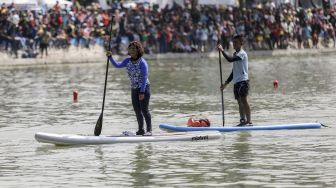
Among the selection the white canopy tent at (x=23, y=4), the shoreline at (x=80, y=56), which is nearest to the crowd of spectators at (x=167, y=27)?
the shoreline at (x=80, y=56)

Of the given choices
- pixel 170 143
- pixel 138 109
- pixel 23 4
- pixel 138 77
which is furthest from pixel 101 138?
pixel 23 4

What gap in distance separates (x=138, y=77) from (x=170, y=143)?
1.26m

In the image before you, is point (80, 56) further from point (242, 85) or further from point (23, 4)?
point (242, 85)

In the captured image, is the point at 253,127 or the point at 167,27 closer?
the point at 253,127

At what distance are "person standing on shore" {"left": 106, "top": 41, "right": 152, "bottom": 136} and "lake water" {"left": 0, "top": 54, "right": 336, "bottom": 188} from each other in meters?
0.83

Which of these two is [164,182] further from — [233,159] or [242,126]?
[242,126]

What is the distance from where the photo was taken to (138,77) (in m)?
19.6

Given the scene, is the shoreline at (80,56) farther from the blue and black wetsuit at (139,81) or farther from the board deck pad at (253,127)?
the blue and black wetsuit at (139,81)

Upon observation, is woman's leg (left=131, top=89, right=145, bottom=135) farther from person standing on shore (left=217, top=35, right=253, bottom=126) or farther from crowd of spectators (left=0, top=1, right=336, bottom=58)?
crowd of spectators (left=0, top=1, right=336, bottom=58)

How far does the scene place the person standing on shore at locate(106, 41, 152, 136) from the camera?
1952 cm

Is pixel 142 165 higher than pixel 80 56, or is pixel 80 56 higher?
pixel 142 165

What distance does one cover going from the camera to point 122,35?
51344 mm

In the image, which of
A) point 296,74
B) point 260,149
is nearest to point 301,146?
point 260,149

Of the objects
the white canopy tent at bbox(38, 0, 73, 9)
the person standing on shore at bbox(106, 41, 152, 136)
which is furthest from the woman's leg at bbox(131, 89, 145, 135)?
the white canopy tent at bbox(38, 0, 73, 9)
